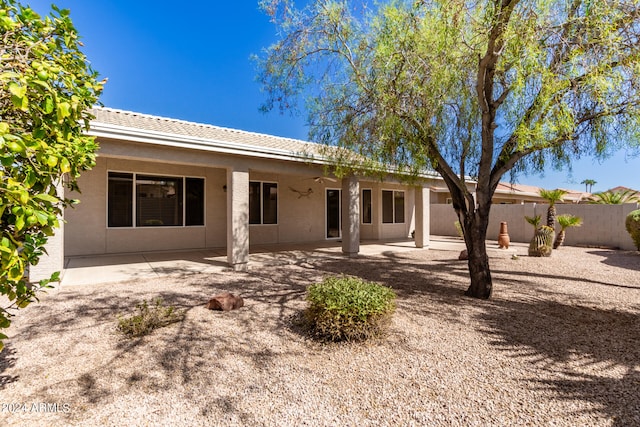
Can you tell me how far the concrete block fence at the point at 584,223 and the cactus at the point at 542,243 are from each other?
4.54 meters

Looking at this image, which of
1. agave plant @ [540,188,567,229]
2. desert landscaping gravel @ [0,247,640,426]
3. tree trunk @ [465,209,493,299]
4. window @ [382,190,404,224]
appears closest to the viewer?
desert landscaping gravel @ [0,247,640,426]

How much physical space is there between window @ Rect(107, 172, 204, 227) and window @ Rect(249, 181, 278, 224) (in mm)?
1852

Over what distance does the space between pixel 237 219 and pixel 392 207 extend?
32.9ft

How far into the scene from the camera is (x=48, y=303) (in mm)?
5363

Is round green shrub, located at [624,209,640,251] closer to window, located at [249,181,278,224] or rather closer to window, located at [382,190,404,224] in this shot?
window, located at [382,190,404,224]

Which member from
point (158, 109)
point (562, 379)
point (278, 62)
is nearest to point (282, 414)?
point (562, 379)

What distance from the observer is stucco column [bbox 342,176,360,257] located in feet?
35.6

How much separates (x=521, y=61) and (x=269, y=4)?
4495 millimetres

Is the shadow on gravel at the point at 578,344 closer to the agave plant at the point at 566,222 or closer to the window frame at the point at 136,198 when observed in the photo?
the agave plant at the point at 566,222

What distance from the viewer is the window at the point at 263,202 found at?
12.4m

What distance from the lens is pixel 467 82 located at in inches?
245

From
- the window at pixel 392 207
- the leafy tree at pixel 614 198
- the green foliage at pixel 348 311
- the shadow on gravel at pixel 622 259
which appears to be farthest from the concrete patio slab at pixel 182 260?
the leafy tree at pixel 614 198

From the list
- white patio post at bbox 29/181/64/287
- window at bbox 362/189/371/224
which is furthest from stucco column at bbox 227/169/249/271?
window at bbox 362/189/371/224

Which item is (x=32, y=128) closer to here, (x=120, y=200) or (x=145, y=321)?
(x=145, y=321)
